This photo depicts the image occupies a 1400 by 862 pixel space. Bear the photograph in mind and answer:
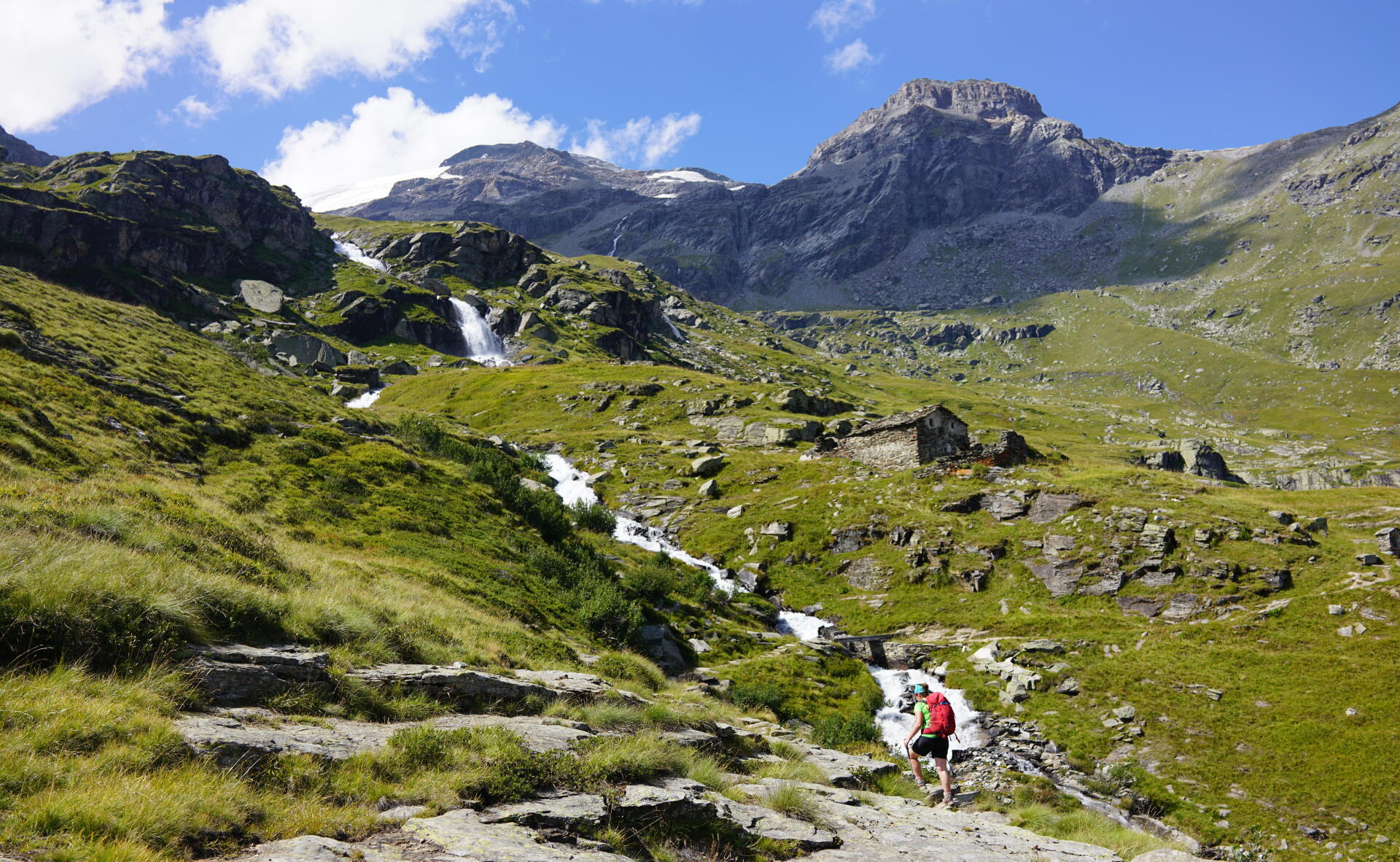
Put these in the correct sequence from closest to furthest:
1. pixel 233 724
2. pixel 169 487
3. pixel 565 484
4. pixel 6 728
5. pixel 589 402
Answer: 1. pixel 6 728
2. pixel 233 724
3. pixel 169 487
4. pixel 565 484
5. pixel 589 402

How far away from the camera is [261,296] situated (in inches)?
5684

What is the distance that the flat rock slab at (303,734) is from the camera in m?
7.92

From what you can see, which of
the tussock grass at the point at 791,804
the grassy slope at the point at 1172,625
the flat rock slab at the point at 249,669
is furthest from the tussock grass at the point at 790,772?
the grassy slope at the point at 1172,625

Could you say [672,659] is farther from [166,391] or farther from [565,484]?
[565,484]

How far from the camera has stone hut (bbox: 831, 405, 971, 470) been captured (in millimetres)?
58188

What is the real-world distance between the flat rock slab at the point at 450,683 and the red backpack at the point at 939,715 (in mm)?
10202

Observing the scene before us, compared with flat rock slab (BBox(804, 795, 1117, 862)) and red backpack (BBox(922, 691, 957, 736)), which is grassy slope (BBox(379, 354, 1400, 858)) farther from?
flat rock slab (BBox(804, 795, 1117, 862))

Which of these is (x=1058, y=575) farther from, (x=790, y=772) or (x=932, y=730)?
(x=790, y=772)

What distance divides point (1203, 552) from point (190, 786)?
42741 mm

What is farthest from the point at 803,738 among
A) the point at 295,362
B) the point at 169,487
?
the point at 295,362

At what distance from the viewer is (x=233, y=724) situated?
8648mm

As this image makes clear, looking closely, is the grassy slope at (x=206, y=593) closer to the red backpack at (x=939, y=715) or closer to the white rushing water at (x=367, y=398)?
the red backpack at (x=939, y=715)

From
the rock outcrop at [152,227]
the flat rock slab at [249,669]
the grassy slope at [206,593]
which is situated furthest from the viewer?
the rock outcrop at [152,227]

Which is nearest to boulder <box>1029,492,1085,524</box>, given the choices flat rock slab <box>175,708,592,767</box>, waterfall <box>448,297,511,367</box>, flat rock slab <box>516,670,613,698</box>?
flat rock slab <box>516,670,613,698</box>
